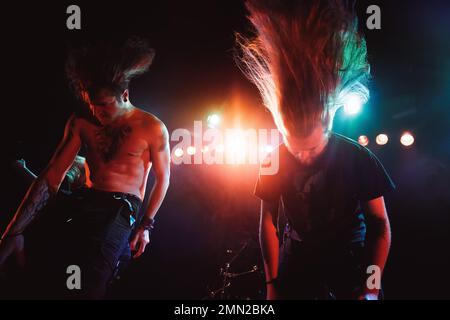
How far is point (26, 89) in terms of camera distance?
5266 mm

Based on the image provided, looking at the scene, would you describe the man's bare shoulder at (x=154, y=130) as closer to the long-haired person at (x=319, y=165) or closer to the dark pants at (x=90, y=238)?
the dark pants at (x=90, y=238)

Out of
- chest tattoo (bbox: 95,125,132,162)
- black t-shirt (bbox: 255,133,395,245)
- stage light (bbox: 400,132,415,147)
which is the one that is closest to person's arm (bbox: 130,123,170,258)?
chest tattoo (bbox: 95,125,132,162)

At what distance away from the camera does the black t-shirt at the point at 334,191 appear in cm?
242

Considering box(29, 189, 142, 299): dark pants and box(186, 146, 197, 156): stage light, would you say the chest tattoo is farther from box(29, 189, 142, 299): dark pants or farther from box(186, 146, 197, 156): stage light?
box(186, 146, 197, 156): stage light

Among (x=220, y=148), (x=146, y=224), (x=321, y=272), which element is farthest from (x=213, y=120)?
(x=321, y=272)

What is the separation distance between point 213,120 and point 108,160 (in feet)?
11.7

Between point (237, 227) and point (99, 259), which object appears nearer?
point (99, 259)

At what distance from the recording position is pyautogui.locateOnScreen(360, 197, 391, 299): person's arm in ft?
7.54

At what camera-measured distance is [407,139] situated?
6418 millimetres

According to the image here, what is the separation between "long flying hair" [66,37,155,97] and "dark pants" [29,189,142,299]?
1.01 m
